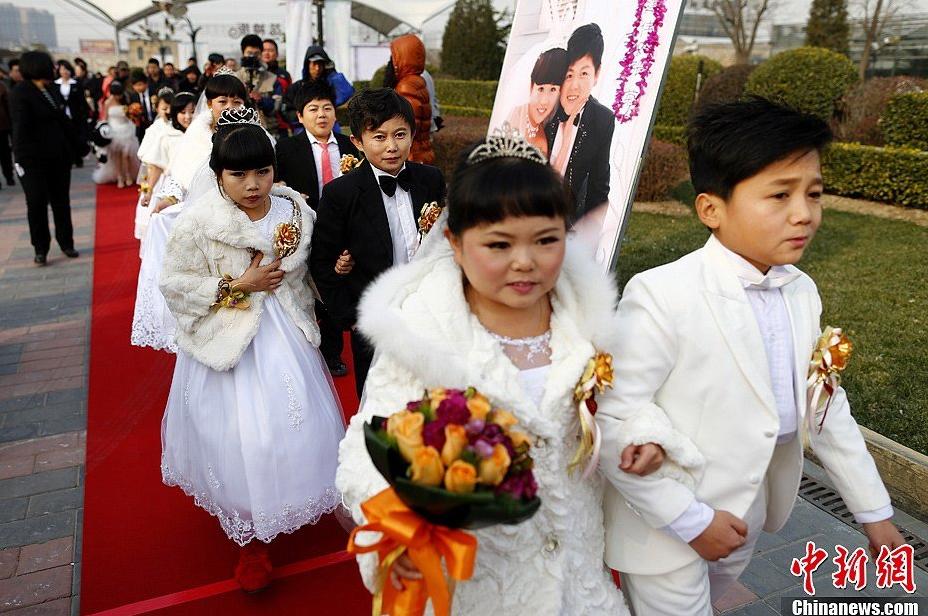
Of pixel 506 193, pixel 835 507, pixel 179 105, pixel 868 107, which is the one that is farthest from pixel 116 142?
pixel 506 193

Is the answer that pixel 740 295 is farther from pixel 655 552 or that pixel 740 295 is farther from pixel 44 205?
pixel 44 205

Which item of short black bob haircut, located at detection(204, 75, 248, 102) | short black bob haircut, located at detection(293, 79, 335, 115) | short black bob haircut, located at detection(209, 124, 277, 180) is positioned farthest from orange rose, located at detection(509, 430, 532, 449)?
short black bob haircut, located at detection(204, 75, 248, 102)

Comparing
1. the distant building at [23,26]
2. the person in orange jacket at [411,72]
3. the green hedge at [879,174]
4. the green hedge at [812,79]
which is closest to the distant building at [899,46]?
the green hedge at [812,79]

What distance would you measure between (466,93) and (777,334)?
19.7 metres

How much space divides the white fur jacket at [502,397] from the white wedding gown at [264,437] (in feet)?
4.00

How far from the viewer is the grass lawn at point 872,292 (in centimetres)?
422

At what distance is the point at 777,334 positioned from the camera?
2.02 metres

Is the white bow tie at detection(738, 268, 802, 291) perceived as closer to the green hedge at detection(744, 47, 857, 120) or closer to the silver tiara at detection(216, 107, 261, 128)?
the silver tiara at detection(216, 107, 261, 128)

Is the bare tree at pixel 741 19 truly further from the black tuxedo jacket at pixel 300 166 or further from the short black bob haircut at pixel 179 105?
the black tuxedo jacket at pixel 300 166

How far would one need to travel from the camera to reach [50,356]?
575cm

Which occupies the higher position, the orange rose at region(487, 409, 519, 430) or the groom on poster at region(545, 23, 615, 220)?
the groom on poster at region(545, 23, 615, 220)

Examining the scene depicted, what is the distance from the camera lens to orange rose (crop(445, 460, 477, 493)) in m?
1.34

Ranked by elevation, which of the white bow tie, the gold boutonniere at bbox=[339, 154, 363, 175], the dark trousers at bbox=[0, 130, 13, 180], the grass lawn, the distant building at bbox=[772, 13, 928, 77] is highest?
the distant building at bbox=[772, 13, 928, 77]

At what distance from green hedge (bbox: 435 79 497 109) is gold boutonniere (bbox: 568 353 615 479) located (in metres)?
18.3
